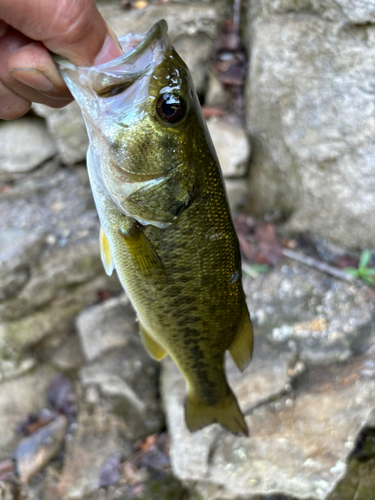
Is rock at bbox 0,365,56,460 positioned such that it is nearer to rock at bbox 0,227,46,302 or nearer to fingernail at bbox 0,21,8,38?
rock at bbox 0,227,46,302

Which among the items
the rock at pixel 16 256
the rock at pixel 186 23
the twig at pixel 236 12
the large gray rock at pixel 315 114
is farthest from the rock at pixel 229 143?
the rock at pixel 16 256

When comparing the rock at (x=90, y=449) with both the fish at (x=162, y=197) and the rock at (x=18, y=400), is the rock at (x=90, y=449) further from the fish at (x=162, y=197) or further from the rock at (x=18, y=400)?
the fish at (x=162, y=197)

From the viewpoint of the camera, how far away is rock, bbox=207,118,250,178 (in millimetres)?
2838

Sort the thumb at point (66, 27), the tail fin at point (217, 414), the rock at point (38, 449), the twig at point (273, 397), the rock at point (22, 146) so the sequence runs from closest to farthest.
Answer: the thumb at point (66, 27) < the tail fin at point (217, 414) < the twig at point (273, 397) < the rock at point (38, 449) < the rock at point (22, 146)

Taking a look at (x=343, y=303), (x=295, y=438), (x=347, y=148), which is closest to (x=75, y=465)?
(x=295, y=438)

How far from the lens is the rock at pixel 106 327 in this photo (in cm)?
285

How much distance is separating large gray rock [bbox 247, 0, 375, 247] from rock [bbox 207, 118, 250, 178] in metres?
0.11

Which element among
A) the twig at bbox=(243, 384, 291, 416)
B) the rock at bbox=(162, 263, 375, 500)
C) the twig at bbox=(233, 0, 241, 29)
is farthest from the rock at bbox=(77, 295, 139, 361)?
the twig at bbox=(233, 0, 241, 29)

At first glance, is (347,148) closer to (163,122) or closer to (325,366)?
(325,366)

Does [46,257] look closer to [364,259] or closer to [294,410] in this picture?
[294,410]

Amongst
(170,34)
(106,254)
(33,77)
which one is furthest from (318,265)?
(33,77)

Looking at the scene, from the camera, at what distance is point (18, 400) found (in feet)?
9.18

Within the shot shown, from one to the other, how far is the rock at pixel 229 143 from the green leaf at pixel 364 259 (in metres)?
1.19

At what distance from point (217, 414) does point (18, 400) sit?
1.84m
